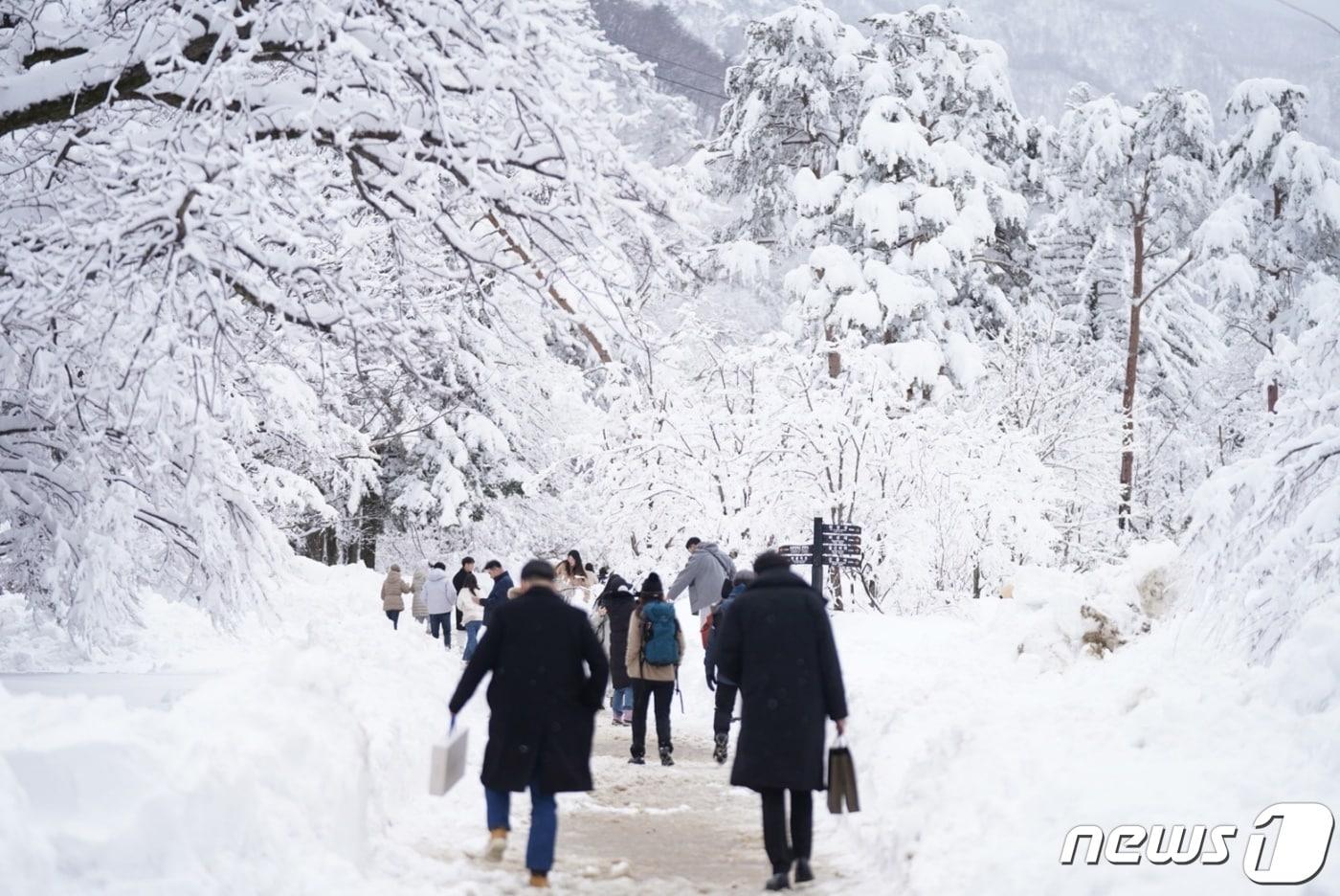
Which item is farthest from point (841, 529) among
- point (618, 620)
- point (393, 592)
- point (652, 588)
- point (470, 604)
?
point (393, 592)

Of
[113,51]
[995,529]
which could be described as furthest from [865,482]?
[113,51]

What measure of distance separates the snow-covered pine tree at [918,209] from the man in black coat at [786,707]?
20.6m

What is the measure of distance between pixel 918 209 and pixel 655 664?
19361mm

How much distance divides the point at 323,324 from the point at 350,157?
39.2 inches

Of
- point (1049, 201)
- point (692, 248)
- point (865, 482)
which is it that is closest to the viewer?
point (692, 248)

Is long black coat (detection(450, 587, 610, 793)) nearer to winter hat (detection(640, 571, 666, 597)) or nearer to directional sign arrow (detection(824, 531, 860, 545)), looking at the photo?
winter hat (detection(640, 571, 666, 597))

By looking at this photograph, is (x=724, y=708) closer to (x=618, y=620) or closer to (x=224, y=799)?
(x=618, y=620)

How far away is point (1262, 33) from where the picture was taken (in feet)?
A: 308

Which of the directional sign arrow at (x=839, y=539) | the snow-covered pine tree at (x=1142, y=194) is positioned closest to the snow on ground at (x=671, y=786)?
the directional sign arrow at (x=839, y=539)

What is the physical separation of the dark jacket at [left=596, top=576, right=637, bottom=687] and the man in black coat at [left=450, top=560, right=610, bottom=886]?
6.82 meters

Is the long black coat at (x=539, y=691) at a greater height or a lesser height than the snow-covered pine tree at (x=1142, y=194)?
lesser

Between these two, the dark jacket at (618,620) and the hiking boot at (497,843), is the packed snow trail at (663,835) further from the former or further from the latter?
the dark jacket at (618,620)

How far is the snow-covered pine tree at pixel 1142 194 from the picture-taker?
30156mm

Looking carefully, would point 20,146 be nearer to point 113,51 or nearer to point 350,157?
point 113,51
